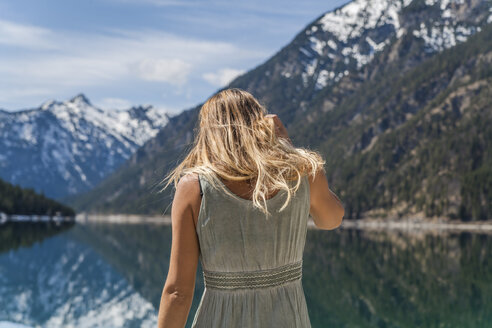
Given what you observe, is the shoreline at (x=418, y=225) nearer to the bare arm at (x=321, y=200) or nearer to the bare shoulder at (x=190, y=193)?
the bare arm at (x=321, y=200)

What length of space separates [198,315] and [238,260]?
1.46 ft

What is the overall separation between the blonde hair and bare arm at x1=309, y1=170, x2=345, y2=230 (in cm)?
Answer: 10

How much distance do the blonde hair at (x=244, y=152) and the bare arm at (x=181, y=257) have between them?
154 millimetres

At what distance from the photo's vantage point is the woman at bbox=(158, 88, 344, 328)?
365cm

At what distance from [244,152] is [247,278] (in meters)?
0.76

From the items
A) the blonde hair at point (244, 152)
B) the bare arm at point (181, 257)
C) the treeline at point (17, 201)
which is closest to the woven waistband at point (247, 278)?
the bare arm at point (181, 257)

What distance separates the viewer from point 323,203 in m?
4.00

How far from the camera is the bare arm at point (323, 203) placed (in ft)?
12.8

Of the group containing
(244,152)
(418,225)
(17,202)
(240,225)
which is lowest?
(418,225)

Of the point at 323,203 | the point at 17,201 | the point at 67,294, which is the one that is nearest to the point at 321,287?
the point at 67,294

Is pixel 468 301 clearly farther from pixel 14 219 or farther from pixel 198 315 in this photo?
pixel 14 219

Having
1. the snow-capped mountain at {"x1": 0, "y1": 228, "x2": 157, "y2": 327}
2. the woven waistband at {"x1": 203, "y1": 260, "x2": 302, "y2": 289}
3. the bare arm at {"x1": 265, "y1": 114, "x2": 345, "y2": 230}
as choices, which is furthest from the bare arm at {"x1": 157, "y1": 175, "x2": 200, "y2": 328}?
the snow-capped mountain at {"x1": 0, "y1": 228, "x2": 157, "y2": 327}

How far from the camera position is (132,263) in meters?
64.6

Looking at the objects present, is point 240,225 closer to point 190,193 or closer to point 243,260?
point 243,260
